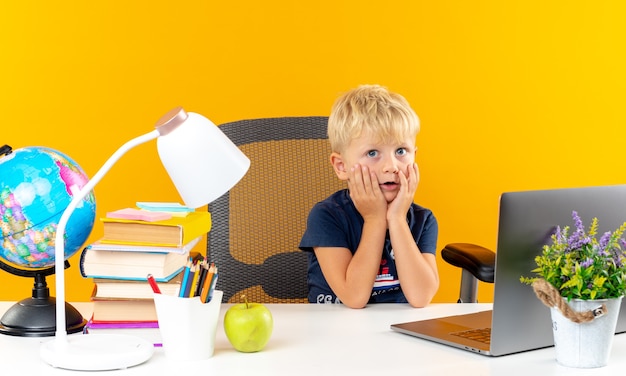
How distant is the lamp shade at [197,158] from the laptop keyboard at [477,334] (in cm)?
46

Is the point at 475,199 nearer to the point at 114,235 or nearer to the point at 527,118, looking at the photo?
the point at 527,118

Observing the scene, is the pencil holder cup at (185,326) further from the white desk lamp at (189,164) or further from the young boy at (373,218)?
the young boy at (373,218)

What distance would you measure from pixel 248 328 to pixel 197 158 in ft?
0.90

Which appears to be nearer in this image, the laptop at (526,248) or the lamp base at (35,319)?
the laptop at (526,248)

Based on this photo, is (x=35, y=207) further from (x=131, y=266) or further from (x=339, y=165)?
(x=339, y=165)

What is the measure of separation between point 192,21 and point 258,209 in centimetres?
83

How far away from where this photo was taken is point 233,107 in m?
2.68

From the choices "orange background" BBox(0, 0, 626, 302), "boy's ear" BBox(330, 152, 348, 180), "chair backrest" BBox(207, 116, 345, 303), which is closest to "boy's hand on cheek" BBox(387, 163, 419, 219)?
"boy's ear" BBox(330, 152, 348, 180)

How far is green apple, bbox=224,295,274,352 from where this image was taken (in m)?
1.30

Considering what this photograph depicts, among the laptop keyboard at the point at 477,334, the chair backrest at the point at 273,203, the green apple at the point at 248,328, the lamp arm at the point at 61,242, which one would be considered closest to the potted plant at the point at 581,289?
the laptop keyboard at the point at 477,334

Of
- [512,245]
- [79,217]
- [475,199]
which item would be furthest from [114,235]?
[475,199]

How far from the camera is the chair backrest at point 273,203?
2061 mm

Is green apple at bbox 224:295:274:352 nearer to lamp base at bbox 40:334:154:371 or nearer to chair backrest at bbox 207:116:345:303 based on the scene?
lamp base at bbox 40:334:154:371

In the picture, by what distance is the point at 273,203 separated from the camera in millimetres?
2092
